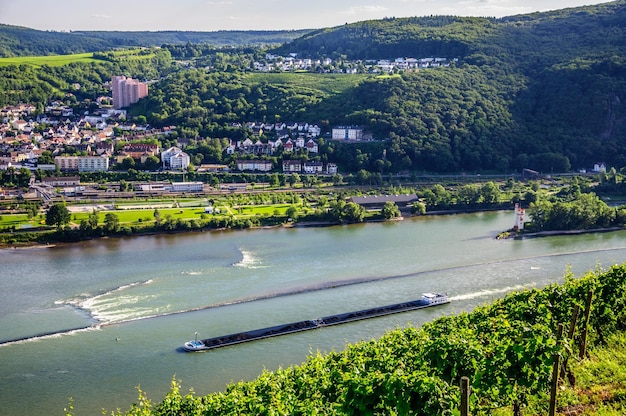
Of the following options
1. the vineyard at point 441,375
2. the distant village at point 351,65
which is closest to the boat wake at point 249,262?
the vineyard at point 441,375

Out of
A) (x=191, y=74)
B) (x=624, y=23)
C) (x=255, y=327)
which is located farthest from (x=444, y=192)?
(x=624, y=23)

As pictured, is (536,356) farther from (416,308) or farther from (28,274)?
(28,274)

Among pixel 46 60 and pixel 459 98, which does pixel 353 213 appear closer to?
pixel 459 98

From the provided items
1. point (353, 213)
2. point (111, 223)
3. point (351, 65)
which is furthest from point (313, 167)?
point (351, 65)

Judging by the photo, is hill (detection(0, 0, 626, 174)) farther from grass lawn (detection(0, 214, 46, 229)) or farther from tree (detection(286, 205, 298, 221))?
grass lawn (detection(0, 214, 46, 229))

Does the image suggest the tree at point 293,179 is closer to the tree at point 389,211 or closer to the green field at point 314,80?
the tree at point 389,211

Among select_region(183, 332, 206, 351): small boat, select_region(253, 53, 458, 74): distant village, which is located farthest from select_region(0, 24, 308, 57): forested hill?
select_region(183, 332, 206, 351): small boat

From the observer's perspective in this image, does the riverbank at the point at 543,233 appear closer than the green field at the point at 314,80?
Yes
